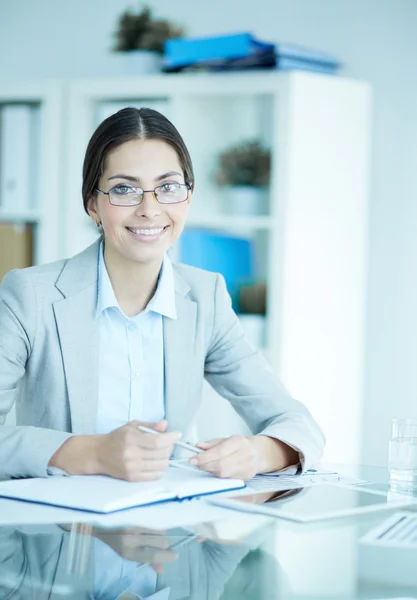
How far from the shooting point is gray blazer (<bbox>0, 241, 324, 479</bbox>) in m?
1.78

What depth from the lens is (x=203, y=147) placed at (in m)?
3.44

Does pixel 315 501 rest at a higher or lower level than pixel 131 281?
lower

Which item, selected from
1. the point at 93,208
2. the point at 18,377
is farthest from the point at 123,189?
the point at 18,377

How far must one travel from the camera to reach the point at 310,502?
141cm

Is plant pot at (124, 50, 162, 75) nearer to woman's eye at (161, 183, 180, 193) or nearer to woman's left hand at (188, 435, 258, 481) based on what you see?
woman's eye at (161, 183, 180, 193)

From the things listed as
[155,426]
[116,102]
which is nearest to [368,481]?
[155,426]

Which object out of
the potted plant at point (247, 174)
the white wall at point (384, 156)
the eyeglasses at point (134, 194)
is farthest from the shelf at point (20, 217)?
the eyeglasses at point (134, 194)

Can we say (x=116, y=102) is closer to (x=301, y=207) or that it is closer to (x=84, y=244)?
(x=84, y=244)

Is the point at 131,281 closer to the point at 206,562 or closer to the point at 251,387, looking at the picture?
the point at 251,387

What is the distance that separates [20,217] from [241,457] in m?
2.26

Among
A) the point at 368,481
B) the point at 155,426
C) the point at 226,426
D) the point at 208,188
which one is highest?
the point at 208,188

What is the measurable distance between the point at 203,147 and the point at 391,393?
3.86ft

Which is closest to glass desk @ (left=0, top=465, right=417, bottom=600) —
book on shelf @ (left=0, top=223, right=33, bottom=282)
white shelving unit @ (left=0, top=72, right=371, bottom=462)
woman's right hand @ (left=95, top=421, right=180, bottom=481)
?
woman's right hand @ (left=95, top=421, right=180, bottom=481)

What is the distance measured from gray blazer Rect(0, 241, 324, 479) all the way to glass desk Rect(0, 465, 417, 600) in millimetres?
432
